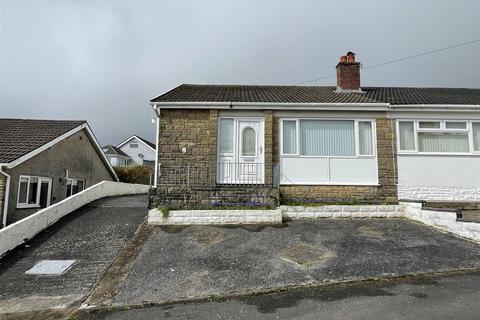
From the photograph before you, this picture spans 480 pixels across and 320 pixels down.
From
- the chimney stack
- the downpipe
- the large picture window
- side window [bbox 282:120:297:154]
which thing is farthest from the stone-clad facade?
the downpipe

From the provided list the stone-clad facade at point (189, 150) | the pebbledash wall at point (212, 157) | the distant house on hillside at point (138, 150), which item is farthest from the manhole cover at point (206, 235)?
the distant house on hillside at point (138, 150)

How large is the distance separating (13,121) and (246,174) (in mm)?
11869

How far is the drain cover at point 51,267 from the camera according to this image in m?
6.19

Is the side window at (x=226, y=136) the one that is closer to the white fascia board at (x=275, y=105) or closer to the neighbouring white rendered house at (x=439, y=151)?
the white fascia board at (x=275, y=105)

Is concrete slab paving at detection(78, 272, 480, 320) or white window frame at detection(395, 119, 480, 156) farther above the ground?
white window frame at detection(395, 119, 480, 156)

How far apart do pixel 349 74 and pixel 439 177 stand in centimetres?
528

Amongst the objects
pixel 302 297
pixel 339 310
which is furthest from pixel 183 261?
pixel 339 310

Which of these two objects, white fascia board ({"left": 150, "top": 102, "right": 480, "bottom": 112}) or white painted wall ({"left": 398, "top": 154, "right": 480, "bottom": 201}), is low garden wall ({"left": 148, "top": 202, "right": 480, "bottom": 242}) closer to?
→ white painted wall ({"left": 398, "top": 154, "right": 480, "bottom": 201})

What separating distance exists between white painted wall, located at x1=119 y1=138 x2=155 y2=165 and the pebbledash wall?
32.1 m

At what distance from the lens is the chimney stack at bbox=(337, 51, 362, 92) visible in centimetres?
1263

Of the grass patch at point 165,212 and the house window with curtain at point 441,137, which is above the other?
the house window with curtain at point 441,137

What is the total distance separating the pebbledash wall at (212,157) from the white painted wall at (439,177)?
370 mm

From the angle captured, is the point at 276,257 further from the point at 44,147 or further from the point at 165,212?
the point at 44,147

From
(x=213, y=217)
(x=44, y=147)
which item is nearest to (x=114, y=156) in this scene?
(x=44, y=147)
